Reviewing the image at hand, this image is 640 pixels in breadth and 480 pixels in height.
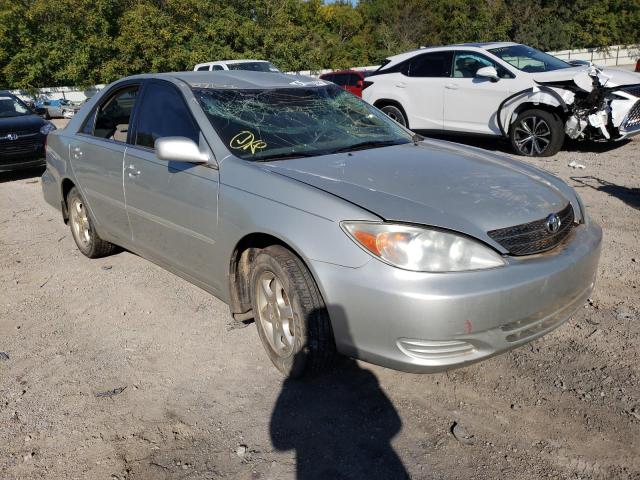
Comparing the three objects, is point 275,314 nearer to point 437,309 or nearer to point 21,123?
point 437,309

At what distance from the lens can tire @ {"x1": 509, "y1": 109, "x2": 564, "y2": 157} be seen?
8547mm

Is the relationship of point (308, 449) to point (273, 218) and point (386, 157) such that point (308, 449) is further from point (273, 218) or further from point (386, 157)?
point (386, 157)

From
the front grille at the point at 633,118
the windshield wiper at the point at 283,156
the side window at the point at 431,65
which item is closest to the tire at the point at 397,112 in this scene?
the side window at the point at 431,65

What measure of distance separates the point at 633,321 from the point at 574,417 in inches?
47.4

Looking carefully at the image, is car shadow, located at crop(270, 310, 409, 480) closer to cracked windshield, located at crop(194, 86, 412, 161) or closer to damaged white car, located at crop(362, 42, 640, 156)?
cracked windshield, located at crop(194, 86, 412, 161)

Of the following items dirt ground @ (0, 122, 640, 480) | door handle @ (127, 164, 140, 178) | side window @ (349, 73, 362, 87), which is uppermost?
side window @ (349, 73, 362, 87)

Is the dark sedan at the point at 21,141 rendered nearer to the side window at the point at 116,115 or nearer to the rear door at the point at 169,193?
the side window at the point at 116,115

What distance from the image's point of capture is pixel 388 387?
3180 millimetres

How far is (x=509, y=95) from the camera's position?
29.4 ft

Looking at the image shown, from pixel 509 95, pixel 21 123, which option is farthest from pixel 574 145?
pixel 21 123

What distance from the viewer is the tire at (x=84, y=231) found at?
206 inches

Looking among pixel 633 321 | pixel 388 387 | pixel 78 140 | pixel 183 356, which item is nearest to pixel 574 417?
pixel 388 387

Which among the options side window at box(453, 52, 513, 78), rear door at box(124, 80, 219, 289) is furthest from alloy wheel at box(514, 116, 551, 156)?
rear door at box(124, 80, 219, 289)

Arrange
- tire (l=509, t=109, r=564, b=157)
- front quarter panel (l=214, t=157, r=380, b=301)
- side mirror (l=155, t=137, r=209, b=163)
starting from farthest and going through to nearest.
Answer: tire (l=509, t=109, r=564, b=157) < side mirror (l=155, t=137, r=209, b=163) < front quarter panel (l=214, t=157, r=380, b=301)
